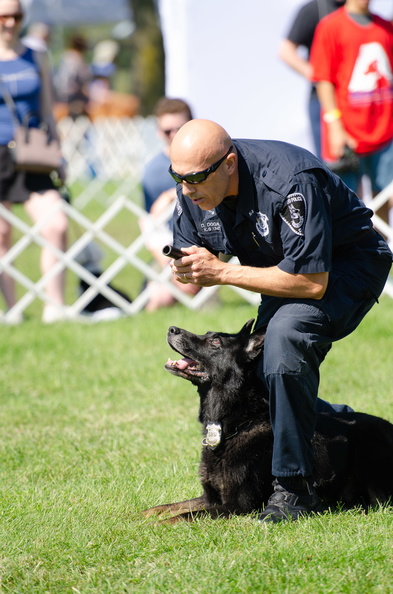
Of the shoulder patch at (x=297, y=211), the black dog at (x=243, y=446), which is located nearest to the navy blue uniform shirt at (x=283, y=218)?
the shoulder patch at (x=297, y=211)

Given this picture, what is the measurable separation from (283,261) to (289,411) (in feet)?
1.79

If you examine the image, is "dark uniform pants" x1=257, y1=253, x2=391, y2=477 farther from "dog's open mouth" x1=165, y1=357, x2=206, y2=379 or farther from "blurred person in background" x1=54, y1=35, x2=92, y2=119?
"blurred person in background" x1=54, y1=35, x2=92, y2=119

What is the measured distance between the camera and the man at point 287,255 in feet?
9.89

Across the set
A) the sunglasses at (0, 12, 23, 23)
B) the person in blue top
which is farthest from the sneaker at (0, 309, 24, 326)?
the sunglasses at (0, 12, 23, 23)

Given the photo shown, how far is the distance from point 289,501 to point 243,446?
0.29 metres

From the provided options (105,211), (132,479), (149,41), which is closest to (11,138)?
(132,479)

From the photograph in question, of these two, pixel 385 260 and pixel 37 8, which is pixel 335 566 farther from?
pixel 37 8

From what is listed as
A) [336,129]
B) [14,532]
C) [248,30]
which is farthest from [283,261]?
[248,30]

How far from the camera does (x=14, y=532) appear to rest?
3189mm

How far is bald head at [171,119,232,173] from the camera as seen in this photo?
3008mm

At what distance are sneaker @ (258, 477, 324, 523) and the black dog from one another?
12 cm

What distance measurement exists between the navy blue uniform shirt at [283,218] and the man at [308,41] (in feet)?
12.6

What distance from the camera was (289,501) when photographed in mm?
3221

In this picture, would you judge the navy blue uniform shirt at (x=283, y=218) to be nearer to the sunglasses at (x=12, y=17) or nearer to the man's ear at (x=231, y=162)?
the man's ear at (x=231, y=162)
